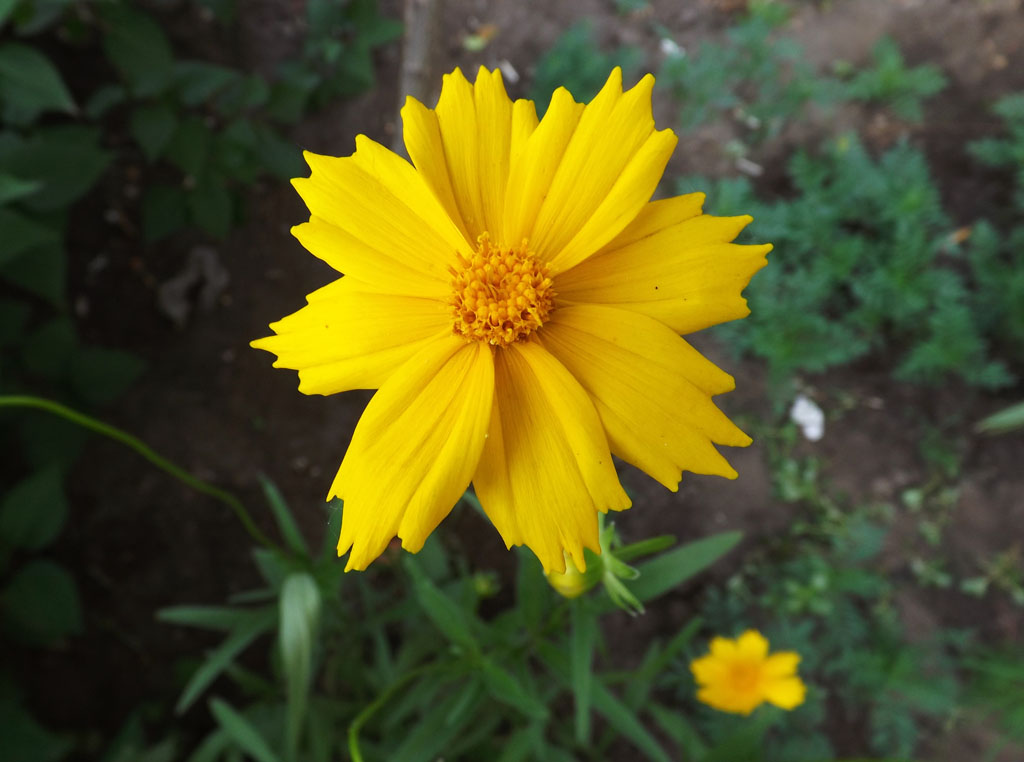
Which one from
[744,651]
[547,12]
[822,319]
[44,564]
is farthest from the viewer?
[547,12]

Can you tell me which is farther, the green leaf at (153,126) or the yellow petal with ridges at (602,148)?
the green leaf at (153,126)

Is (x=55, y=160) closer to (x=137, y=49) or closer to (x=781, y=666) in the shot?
(x=137, y=49)

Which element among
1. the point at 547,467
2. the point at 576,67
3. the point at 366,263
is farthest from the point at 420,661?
the point at 576,67

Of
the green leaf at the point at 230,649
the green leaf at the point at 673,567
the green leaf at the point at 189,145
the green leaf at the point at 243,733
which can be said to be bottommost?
the green leaf at the point at 243,733

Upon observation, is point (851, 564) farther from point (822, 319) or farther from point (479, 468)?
point (479, 468)

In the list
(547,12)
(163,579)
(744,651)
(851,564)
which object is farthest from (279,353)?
(547,12)

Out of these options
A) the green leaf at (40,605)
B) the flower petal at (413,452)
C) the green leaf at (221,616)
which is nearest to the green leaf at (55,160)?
the green leaf at (40,605)

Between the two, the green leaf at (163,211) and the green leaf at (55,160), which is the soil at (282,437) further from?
the green leaf at (55,160)
